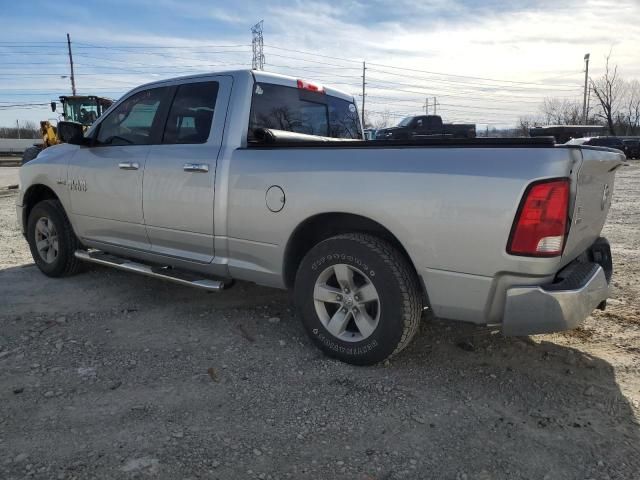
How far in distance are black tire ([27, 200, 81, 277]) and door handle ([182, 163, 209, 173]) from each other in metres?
2.00

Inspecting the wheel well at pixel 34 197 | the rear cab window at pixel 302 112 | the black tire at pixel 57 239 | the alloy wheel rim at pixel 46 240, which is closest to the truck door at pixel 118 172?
the black tire at pixel 57 239

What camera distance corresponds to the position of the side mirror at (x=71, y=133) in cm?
491

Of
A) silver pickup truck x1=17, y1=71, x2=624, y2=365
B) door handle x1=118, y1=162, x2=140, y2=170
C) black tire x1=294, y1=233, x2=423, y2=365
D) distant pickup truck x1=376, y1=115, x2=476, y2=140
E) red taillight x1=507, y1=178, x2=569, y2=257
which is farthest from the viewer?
distant pickup truck x1=376, y1=115, x2=476, y2=140

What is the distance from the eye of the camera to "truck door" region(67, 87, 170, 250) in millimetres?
4500

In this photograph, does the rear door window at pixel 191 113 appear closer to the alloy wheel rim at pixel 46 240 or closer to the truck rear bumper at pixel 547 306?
the alloy wheel rim at pixel 46 240

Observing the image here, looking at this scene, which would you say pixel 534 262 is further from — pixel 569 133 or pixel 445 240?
pixel 569 133

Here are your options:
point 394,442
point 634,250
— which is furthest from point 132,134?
point 634,250

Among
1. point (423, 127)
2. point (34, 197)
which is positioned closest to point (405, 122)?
point (423, 127)

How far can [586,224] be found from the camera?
318 cm

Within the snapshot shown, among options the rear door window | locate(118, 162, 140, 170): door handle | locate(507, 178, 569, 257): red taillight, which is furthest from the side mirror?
locate(507, 178, 569, 257): red taillight

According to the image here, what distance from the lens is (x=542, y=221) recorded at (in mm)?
2715

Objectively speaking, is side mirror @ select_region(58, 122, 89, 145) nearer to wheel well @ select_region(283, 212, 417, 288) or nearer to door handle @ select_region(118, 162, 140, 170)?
door handle @ select_region(118, 162, 140, 170)

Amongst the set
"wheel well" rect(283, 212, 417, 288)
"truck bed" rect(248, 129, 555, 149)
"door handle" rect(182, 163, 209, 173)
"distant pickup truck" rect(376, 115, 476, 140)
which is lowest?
"wheel well" rect(283, 212, 417, 288)

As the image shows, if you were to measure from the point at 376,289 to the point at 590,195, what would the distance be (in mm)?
1343
